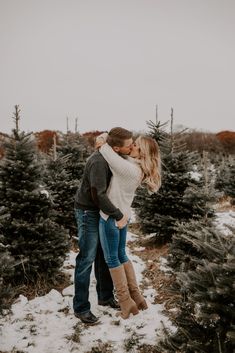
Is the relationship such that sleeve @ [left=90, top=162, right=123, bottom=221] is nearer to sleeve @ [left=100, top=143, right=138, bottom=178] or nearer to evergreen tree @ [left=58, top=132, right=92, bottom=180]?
sleeve @ [left=100, top=143, right=138, bottom=178]

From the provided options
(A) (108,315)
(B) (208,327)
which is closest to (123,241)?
(A) (108,315)

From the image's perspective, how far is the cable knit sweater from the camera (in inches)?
169

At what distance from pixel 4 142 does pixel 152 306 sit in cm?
364

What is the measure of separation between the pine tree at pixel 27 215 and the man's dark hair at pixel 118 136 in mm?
1985

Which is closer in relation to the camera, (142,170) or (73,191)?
(142,170)

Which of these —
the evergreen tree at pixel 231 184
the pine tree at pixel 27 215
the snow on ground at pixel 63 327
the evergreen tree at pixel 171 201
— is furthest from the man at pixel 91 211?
the evergreen tree at pixel 231 184

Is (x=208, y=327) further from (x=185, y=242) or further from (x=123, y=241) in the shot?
(x=185, y=242)

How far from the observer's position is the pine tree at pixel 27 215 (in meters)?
5.55

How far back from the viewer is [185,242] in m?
5.60

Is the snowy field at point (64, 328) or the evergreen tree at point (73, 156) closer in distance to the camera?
the snowy field at point (64, 328)

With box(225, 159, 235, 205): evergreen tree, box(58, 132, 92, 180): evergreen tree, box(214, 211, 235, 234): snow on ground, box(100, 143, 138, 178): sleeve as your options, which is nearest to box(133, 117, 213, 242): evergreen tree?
box(214, 211, 235, 234): snow on ground

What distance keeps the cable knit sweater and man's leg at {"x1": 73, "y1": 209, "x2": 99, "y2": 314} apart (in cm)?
24

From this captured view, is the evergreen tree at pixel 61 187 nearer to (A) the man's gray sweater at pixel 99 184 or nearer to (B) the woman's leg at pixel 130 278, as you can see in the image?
(B) the woman's leg at pixel 130 278

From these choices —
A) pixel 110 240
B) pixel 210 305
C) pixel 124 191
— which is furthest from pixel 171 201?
pixel 210 305
